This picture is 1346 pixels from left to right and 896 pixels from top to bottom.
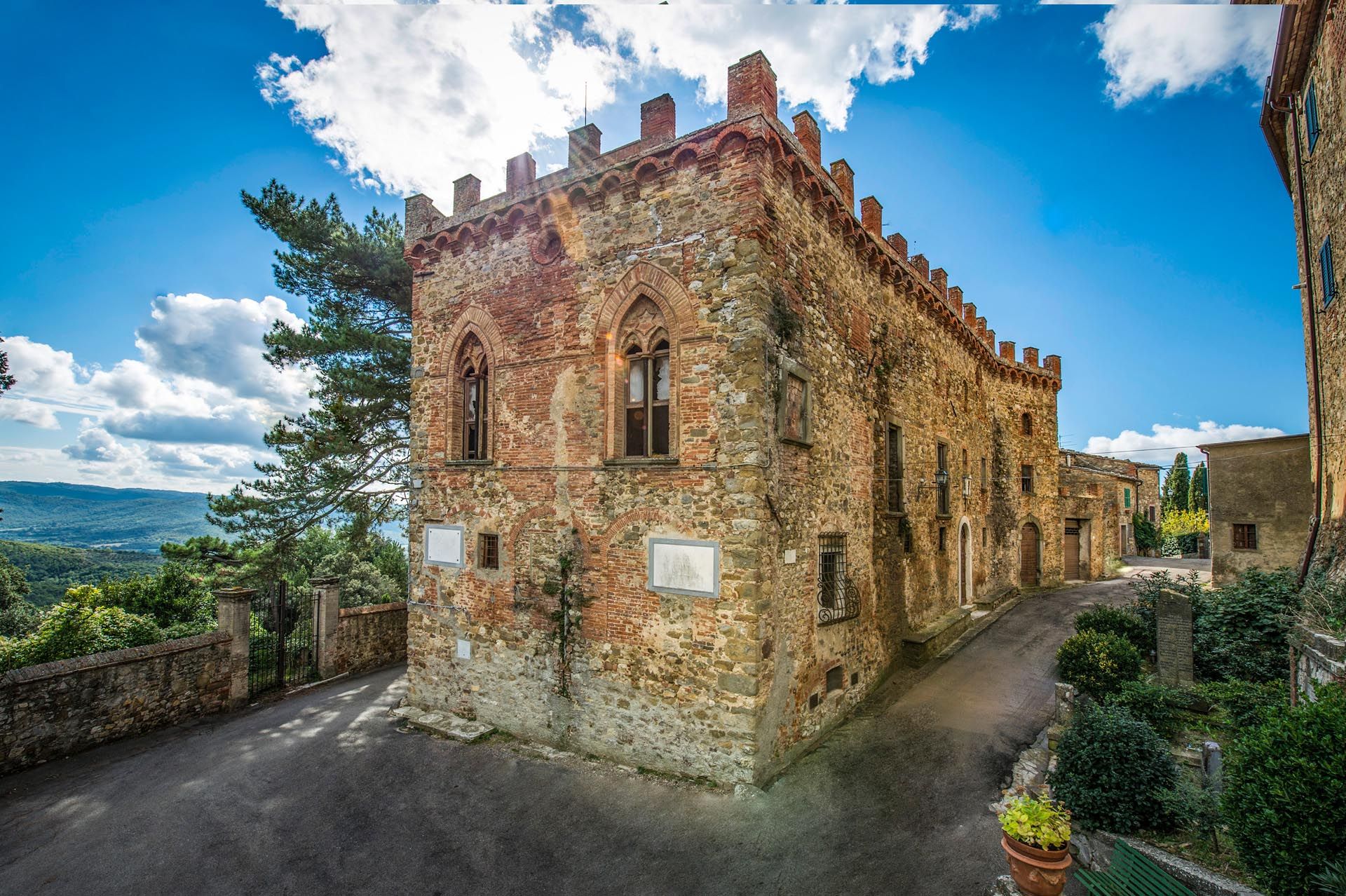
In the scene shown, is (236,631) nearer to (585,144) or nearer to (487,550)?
(487,550)

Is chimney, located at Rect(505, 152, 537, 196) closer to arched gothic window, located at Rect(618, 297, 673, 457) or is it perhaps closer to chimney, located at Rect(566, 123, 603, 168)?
chimney, located at Rect(566, 123, 603, 168)

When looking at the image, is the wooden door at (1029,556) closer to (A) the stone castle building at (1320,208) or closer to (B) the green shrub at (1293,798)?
(A) the stone castle building at (1320,208)

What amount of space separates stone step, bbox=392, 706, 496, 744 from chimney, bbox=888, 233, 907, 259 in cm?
1311

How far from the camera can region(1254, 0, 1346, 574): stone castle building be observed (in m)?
9.09

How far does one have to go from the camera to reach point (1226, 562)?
14.0m

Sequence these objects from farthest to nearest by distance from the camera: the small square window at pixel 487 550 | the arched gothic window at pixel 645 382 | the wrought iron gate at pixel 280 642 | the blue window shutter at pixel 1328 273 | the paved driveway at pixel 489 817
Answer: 1. the wrought iron gate at pixel 280 642
2. the small square window at pixel 487 550
3. the blue window shutter at pixel 1328 273
4. the arched gothic window at pixel 645 382
5. the paved driveway at pixel 489 817

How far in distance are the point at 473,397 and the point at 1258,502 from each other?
18.3 meters

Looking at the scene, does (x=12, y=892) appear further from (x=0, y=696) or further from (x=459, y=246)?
(x=459, y=246)

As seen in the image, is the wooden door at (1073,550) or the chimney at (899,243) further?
the wooden door at (1073,550)

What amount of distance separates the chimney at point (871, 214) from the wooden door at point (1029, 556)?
1627cm

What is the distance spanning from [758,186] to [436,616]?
30.6 feet

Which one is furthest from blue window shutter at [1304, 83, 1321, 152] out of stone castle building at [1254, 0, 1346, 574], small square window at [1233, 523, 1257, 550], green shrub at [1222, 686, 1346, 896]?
green shrub at [1222, 686, 1346, 896]

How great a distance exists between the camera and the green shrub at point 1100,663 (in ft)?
31.9

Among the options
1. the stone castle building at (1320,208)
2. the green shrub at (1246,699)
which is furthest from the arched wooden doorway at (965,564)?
the green shrub at (1246,699)
